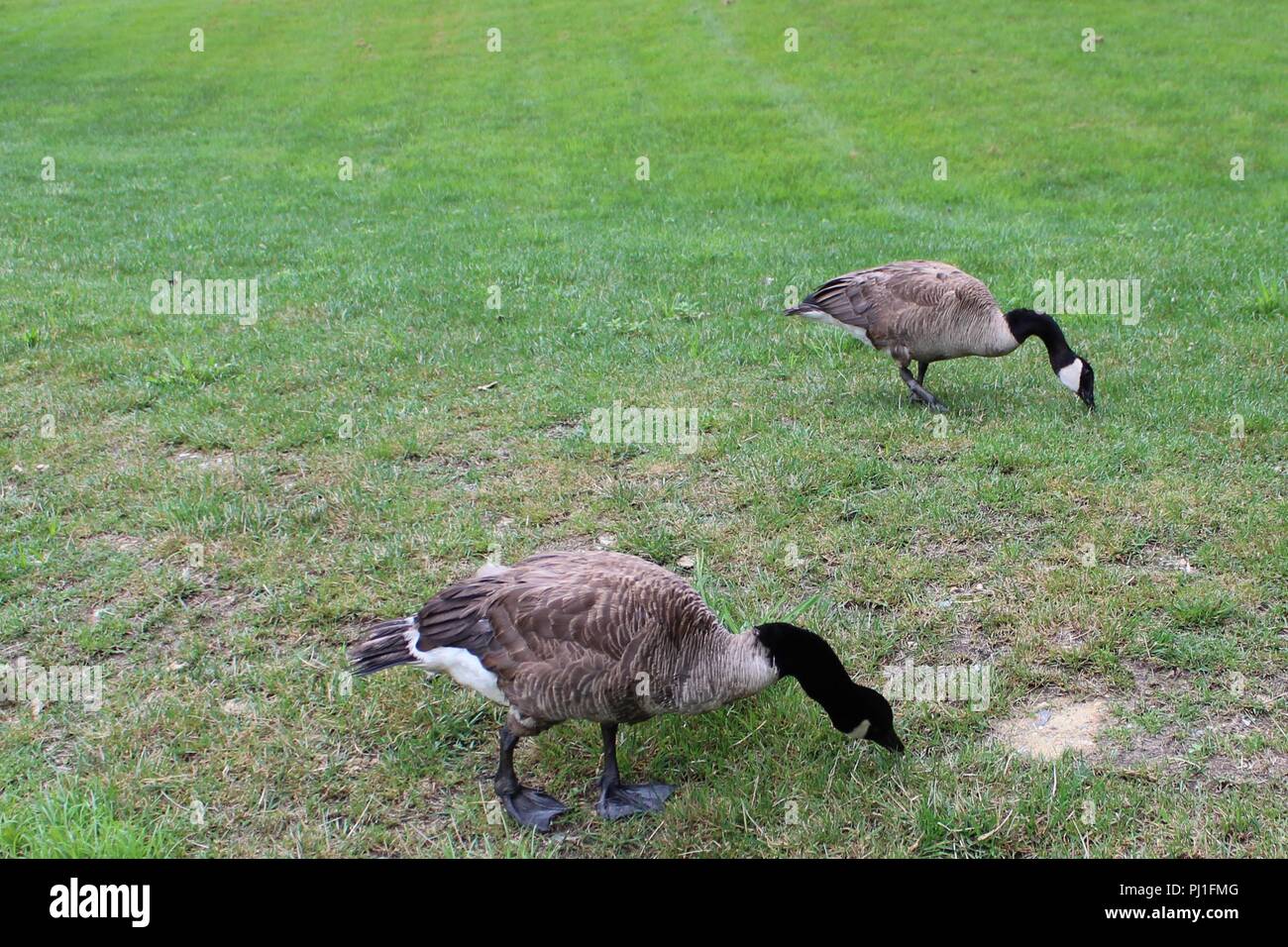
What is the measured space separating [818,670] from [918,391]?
15.2ft

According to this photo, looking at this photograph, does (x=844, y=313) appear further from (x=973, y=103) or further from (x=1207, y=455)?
(x=973, y=103)

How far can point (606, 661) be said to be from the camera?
4.18 meters

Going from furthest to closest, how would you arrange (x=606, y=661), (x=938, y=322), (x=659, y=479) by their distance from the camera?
(x=938, y=322) → (x=659, y=479) → (x=606, y=661)

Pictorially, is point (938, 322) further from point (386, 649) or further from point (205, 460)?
point (205, 460)

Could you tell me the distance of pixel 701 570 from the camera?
234 inches

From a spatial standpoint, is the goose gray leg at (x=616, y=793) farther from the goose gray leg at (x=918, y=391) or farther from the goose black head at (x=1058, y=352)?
the goose black head at (x=1058, y=352)

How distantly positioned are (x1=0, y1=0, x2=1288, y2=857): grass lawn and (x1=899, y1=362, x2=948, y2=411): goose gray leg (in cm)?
26

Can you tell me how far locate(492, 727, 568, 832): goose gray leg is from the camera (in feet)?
14.0

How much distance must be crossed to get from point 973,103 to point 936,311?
48.7ft

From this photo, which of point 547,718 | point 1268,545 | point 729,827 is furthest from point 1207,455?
point 547,718

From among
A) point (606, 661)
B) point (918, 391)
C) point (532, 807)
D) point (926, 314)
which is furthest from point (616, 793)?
point (926, 314)

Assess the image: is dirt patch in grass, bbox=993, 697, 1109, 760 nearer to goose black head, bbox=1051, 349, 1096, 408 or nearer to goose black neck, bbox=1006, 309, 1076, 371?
goose black head, bbox=1051, 349, 1096, 408

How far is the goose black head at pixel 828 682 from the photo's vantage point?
170 inches

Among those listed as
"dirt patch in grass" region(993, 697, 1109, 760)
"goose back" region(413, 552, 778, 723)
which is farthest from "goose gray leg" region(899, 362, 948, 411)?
"goose back" region(413, 552, 778, 723)
